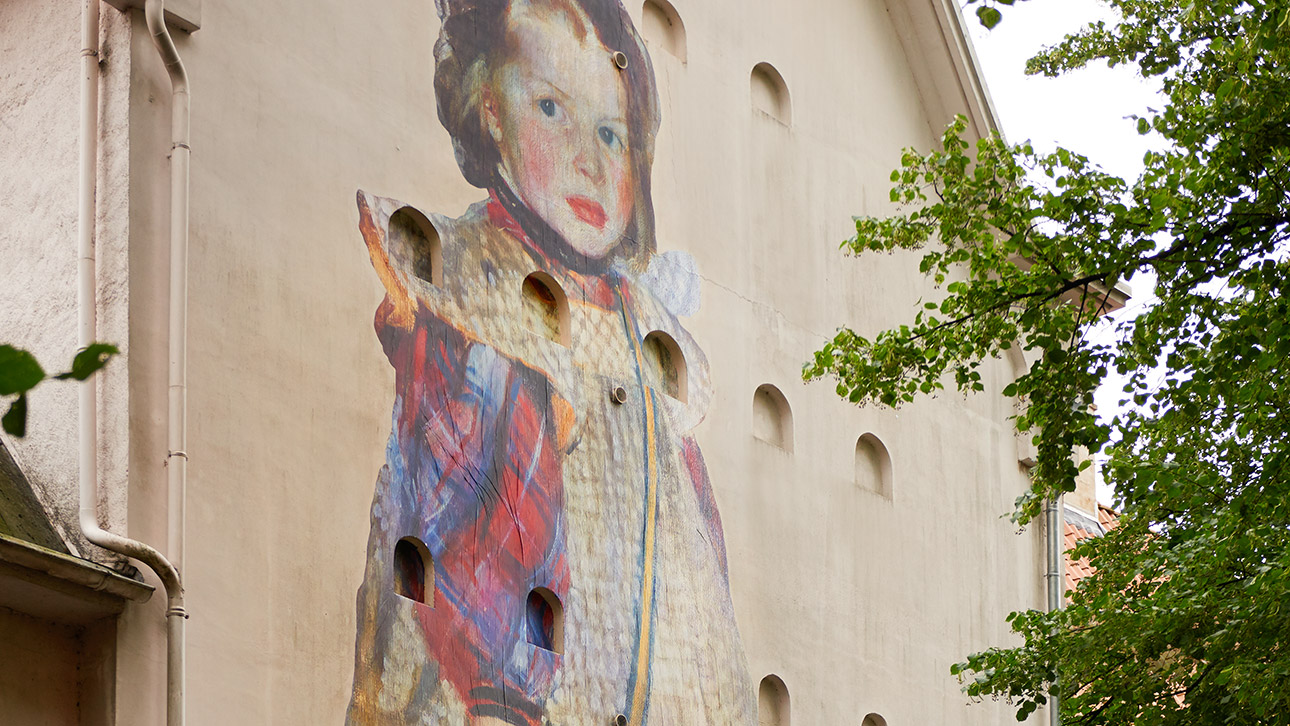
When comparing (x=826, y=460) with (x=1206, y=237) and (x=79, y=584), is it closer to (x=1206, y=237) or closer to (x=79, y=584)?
(x=1206, y=237)

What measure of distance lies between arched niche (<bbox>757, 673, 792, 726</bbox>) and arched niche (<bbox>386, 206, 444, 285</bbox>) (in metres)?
4.00

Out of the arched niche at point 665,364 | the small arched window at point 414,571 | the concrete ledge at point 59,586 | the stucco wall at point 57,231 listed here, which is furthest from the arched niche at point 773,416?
the concrete ledge at point 59,586

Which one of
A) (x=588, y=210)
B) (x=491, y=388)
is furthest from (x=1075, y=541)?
(x=491, y=388)

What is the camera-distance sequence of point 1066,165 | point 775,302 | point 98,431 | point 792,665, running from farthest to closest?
point 775,302 → point 792,665 → point 1066,165 → point 98,431

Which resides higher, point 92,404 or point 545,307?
point 545,307

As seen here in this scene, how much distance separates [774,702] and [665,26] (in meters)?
5.27

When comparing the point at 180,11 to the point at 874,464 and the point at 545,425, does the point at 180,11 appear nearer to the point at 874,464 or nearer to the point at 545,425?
the point at 545,425

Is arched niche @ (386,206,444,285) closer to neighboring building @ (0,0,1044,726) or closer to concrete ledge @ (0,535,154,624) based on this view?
neighboring building @ (0,0,1044,726)

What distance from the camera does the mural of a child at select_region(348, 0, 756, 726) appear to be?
1107 centimetres

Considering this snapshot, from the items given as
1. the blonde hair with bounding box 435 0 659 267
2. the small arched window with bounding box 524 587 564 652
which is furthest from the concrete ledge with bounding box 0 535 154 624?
the blonde hair with bounding box 435 0 659 267

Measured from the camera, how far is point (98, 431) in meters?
9.40

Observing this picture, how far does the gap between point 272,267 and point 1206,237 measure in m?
5.01

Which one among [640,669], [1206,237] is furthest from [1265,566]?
[640,669]

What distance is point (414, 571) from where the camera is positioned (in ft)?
36.2
